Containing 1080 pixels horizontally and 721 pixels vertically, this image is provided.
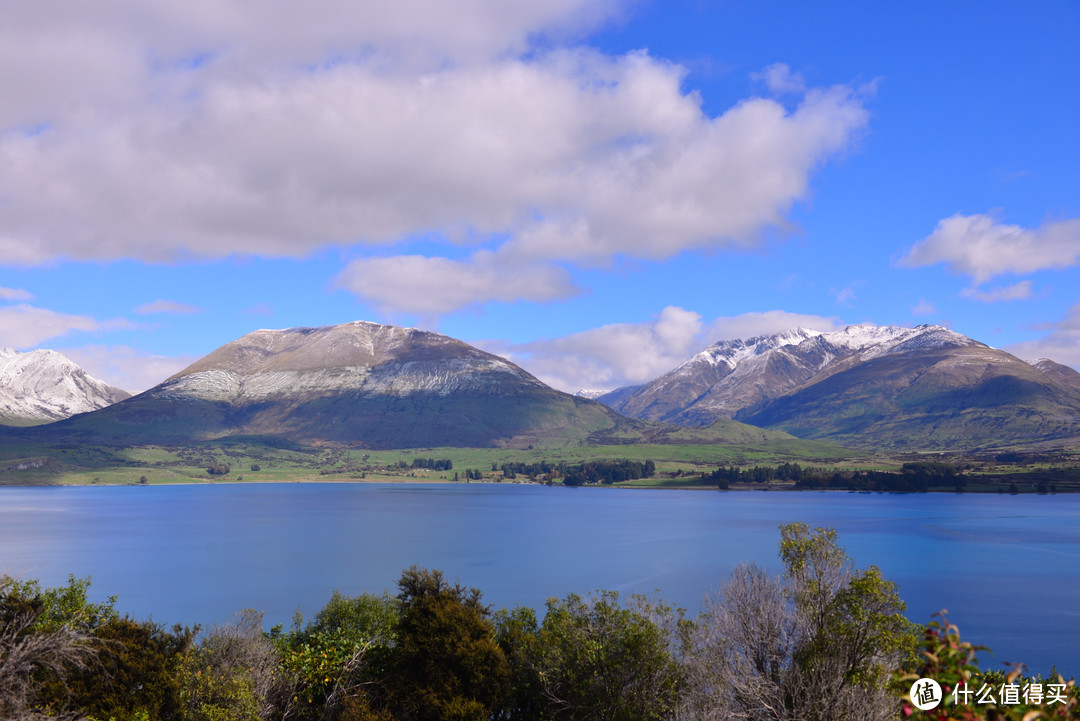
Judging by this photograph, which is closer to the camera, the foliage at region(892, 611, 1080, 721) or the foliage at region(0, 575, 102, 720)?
the foliage at region(892, 611, 1080, 721)

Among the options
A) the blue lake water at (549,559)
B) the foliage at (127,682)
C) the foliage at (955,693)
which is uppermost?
the foliage at (955,693)

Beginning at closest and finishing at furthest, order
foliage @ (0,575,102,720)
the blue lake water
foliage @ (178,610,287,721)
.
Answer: foliage @ (0,575,102,720), foliage @ (178,610,287,721), the blue lake water

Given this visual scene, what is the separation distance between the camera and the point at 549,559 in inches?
5167

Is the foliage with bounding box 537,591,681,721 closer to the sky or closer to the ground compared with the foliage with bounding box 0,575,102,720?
closer to the ground

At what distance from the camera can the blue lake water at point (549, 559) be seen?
91438mm

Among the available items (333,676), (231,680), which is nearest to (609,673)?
(333,676)

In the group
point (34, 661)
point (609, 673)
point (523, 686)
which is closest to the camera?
point (34, 661)

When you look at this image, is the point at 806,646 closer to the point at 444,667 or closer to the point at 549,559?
the point at 444,667

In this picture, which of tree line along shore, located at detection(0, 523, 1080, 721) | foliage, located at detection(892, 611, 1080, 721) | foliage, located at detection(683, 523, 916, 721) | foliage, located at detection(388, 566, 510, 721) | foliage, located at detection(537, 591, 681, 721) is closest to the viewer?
foliage, located at detection(892, 611, 1080, 721)

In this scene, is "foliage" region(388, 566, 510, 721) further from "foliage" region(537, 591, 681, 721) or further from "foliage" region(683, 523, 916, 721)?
"foliage" region(683, 523, 916, 721)

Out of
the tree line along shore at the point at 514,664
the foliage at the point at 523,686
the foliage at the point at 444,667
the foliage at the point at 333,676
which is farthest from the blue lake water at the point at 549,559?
the foliage at the point at 444,667

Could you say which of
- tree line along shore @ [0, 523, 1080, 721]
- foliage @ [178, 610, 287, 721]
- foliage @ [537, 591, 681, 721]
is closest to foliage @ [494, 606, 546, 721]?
tree line along shore @ [0, 523, 1080, 721]

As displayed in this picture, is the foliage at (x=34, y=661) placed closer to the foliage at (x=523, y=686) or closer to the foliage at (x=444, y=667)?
the foliage at (x=444, y=667)

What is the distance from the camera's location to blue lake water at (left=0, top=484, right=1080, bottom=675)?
91.4 meters
